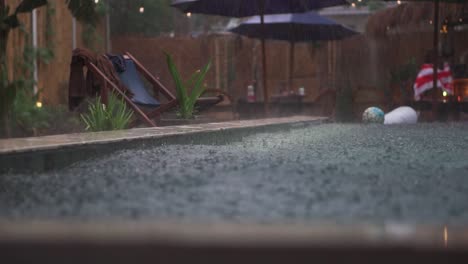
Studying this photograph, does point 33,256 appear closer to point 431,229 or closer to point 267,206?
point 431,229

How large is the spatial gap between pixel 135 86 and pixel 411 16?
253 inches

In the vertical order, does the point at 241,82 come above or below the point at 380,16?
below

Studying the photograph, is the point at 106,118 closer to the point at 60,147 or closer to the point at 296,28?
the point at 60,147

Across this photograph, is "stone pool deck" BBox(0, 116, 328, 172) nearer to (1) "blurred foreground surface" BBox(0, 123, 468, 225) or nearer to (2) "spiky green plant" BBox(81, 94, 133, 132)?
(1) "blurred foreground surface" BBox(0, 123, 468, 225)

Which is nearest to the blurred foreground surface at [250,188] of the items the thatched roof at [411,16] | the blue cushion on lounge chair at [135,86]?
the blue cushion on lounge chair at [135,86]

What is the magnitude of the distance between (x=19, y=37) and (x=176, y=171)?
21.2ft

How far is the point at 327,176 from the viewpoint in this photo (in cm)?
272

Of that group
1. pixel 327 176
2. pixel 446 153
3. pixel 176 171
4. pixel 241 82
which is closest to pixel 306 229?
pixel 327 176

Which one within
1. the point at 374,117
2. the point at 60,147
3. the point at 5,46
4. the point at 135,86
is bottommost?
the point at 374,117

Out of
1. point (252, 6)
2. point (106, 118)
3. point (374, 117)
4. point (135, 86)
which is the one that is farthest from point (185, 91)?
point (374, 117)

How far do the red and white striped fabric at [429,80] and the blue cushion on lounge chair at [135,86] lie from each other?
5517 millimetres

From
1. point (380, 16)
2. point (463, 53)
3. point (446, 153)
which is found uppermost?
point (380, 16)

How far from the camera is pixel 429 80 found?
10.9 metres

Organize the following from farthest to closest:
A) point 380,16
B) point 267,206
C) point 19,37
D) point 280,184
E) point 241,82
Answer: point 241,82, point 380,16, point 19,37, point 280,184, point 267,206
